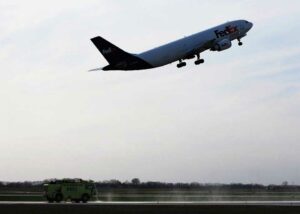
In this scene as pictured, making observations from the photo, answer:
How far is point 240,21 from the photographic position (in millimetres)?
96000

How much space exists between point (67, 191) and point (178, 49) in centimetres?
2692

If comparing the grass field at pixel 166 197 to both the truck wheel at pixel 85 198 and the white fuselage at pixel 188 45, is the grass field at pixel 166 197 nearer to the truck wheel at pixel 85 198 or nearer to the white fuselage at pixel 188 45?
the truck wheel at pixel 85 198

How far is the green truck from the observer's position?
76806 millimetres

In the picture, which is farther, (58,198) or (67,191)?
(67,191)

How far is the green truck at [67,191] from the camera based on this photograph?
76.8 m

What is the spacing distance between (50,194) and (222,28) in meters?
38.6

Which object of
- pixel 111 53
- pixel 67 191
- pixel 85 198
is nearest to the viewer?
pixel 67 191

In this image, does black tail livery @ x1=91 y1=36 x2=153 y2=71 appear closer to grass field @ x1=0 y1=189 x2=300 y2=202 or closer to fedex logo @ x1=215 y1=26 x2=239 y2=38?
fedex logo @ x1=215 y1=26 x2=239 y2=38

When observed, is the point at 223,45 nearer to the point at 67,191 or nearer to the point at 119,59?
the point at 119,59

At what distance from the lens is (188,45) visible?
8756cm

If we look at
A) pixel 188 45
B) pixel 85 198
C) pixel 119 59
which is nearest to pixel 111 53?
pixel 119 59
